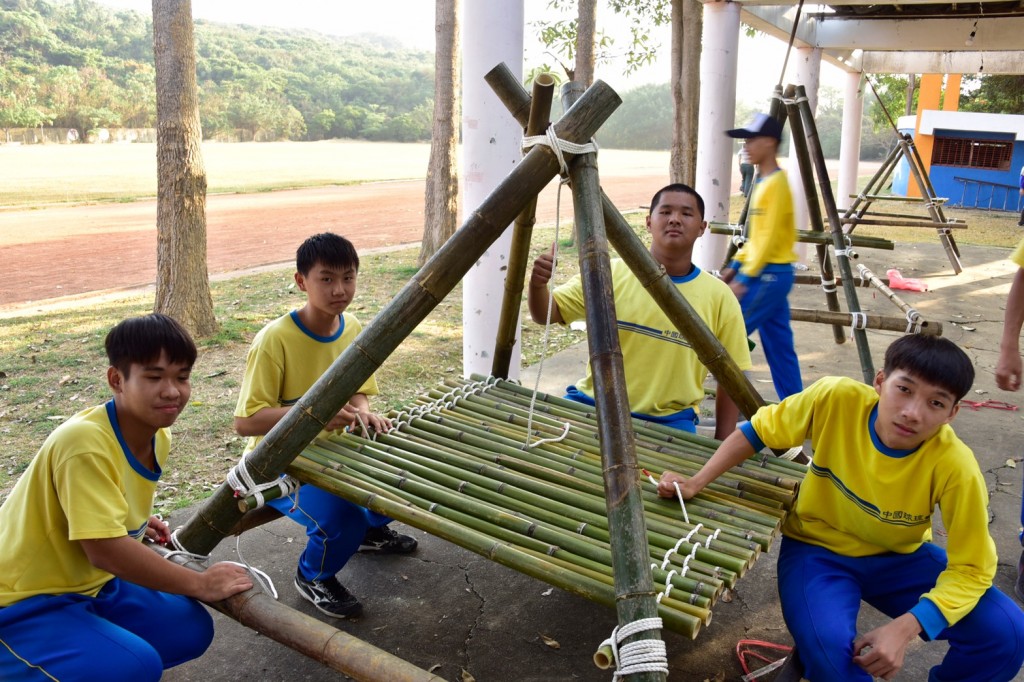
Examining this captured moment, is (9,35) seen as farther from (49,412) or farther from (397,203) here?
(49,412)

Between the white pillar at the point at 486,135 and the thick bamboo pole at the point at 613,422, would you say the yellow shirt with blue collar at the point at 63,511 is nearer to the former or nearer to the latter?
the thick bamboo pole at the point at 613,422

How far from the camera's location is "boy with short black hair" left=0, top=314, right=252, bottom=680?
1.72 m

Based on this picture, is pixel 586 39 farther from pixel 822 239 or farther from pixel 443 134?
pixel 822 239

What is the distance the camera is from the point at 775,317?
398 cm

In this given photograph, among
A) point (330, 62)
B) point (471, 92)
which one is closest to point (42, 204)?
point (471, 92)

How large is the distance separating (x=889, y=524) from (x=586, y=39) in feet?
25.3

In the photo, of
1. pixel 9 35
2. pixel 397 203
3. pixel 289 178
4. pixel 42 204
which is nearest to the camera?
pixel 42 204

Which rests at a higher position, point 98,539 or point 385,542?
point 98,539

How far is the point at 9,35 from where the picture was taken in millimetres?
30469

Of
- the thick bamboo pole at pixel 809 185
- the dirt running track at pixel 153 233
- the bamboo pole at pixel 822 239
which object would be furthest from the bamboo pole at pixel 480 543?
the dirt running track at pixel 153 233

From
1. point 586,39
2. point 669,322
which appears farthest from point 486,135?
point 586,39

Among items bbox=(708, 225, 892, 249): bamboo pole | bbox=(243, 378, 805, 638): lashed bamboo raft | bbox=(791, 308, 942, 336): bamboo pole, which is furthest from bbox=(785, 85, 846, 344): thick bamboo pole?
bbox=(243, 378, 805, 638): lashed bamboo raft

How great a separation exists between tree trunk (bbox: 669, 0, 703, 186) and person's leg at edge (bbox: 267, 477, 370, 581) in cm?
733

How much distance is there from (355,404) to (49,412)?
9.01 ft
